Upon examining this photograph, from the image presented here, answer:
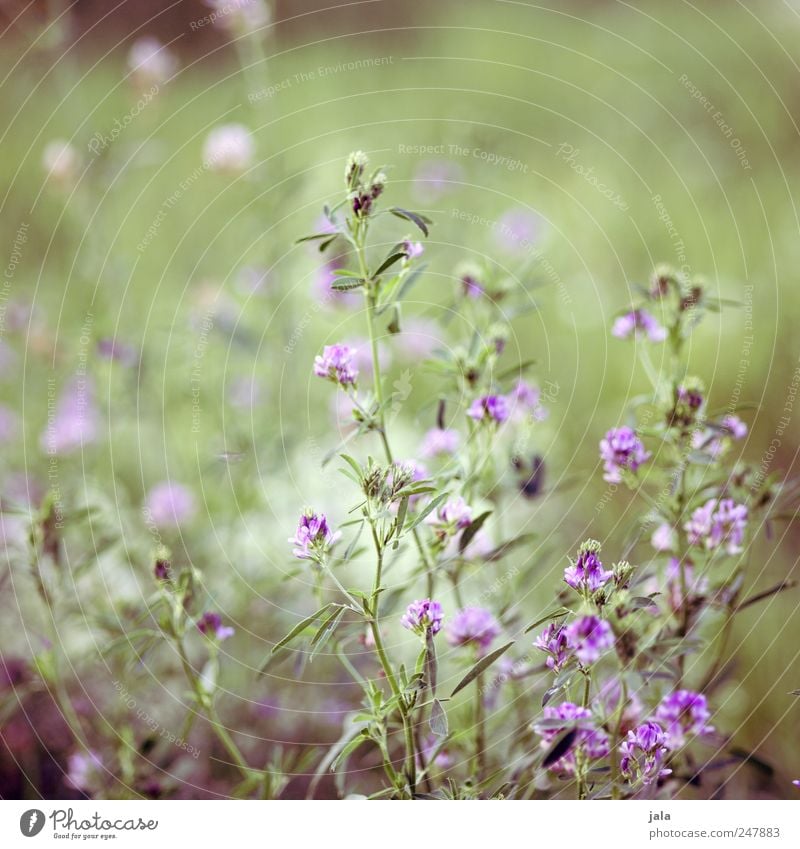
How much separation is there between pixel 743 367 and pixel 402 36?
0.85 meters

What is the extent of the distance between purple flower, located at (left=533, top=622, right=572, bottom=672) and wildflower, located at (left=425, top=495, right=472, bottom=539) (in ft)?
0.31

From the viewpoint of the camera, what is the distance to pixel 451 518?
57 cm

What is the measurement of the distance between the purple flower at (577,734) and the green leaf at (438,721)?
5 cm

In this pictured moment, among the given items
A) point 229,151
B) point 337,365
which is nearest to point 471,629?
point 337,365

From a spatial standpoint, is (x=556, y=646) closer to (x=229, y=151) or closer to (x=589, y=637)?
(x=589, y=637)

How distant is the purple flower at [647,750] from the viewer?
0.53 m

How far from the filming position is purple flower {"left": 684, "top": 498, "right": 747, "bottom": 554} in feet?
1.98

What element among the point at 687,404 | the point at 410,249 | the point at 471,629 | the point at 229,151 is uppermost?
the point at 229,151

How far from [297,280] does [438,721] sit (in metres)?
0.83

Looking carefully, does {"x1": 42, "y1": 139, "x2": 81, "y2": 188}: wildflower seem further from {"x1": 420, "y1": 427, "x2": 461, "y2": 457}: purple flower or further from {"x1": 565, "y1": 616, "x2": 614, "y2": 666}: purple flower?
{"x1": 565, "y1": 616, "x2": 614, "y2": 666}: purple flower

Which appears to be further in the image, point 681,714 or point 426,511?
point 681,714

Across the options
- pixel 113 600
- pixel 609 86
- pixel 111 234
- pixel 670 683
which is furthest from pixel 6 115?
pixel 670 683
